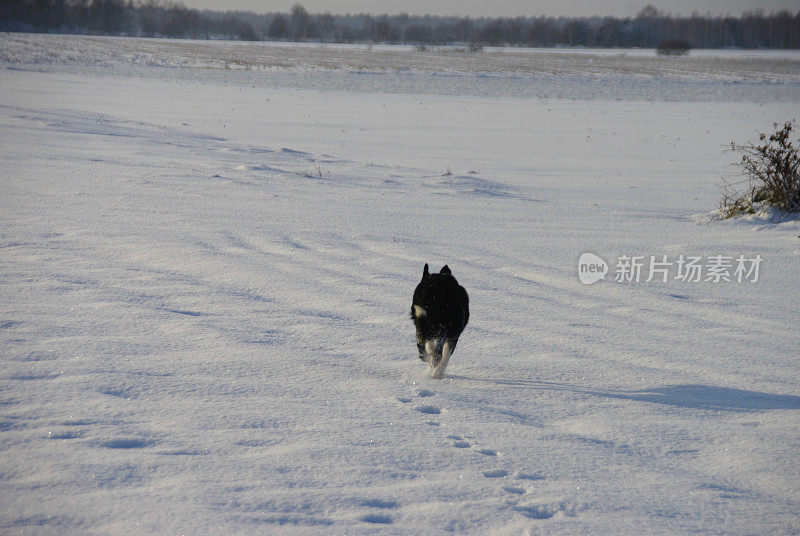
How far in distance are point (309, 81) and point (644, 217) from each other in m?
25.9

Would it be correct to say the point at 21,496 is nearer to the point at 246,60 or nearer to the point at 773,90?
the point at 773,90

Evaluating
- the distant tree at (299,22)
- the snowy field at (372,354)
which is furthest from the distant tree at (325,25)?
the snowy field at (372,354)

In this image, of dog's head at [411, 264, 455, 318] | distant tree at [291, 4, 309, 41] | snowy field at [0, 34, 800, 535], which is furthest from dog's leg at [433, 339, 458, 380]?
distant tree at [291, 4, 309, 41]

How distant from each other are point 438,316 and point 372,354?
0.77m

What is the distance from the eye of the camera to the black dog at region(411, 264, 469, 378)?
11.2 ft

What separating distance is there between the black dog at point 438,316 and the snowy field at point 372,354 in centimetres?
23

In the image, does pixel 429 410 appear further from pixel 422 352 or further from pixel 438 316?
pixel 438 316

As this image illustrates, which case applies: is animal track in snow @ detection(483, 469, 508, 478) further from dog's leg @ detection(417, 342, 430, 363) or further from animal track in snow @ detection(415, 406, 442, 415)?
dog's leg @ detection(417, 342, 430, 363)

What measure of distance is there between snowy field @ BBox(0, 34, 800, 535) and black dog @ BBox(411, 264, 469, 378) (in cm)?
23

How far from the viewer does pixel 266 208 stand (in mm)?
8031

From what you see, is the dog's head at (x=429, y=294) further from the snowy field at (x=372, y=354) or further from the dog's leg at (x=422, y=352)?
the snowy field at (x=372, y=354)

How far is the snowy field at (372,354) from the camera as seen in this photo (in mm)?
2408

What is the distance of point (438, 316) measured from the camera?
340 centimetres

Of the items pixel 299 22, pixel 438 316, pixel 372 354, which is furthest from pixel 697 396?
pixel 299 22
